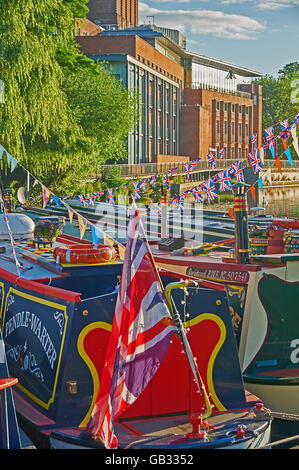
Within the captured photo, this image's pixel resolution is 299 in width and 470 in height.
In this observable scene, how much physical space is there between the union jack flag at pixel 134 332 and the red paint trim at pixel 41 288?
1.16 meters

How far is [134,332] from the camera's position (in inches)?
244

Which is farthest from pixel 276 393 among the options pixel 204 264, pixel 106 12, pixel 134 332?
pixel 106 12

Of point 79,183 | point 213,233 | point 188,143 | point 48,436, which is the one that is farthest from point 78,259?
point 188,143

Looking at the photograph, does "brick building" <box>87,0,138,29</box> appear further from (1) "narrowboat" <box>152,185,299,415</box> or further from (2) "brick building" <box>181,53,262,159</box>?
(1) "narrowboat" <box>152,185,299,415</box>

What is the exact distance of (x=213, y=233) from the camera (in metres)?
14.2

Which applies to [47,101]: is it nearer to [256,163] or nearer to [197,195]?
[197,195]

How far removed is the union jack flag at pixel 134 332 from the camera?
615 cm

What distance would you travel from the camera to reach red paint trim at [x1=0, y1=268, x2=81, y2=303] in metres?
7.27

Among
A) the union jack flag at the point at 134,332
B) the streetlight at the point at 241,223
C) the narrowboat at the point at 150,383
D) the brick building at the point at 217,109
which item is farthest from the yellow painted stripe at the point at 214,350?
the brick building at the point at 217,109

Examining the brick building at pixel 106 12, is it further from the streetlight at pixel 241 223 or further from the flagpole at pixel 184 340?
the flagpole at pixel 184 340

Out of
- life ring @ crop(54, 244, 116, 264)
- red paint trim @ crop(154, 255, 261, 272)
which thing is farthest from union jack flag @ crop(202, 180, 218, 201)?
life ring @ crop(54, 244, 116, 264)
